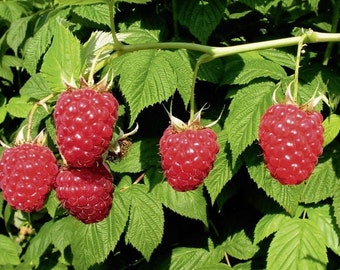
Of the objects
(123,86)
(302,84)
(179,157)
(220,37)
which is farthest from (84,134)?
(220,37)

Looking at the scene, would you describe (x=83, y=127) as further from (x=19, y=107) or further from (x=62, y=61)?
(x=19, y=107)

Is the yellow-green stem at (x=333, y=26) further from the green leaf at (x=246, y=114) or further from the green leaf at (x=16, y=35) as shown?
the green leaf at (x=16, y=35)

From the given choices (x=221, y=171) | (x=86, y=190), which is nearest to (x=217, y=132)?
(x=221, y=171)

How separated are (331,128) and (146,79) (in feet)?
2.04

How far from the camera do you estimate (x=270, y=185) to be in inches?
74.9

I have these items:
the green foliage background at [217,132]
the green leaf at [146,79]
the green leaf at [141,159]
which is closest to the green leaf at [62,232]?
the green foliage background at [217,132]

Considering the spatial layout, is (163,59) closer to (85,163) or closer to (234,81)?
(234,81)

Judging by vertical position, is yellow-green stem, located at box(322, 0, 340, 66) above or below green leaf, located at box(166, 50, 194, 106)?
above

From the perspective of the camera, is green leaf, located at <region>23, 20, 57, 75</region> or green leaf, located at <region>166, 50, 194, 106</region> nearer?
green leaf, located at <region>166, 50, 194, 106</region>

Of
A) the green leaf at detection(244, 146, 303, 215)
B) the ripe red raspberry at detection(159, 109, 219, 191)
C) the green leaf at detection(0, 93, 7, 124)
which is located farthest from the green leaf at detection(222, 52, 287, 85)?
the green leaf at detection(0, 93, 7, 124)

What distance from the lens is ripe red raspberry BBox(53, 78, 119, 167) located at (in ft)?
3.64

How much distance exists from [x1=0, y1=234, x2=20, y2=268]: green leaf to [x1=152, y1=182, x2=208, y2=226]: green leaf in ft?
3.54

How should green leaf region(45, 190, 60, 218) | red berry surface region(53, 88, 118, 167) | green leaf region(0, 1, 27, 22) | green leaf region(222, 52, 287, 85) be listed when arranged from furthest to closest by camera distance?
green leaf region(0, 1, 27, 22) < green leaf region(45, 190, 60, 218) < green leaf region(222, 52, 287, 85) < red berry surface region(53, 88, 118, 167)

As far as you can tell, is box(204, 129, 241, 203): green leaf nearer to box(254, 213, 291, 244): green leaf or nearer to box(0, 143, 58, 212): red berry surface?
box(254, 213, 291, 244): green leaf
